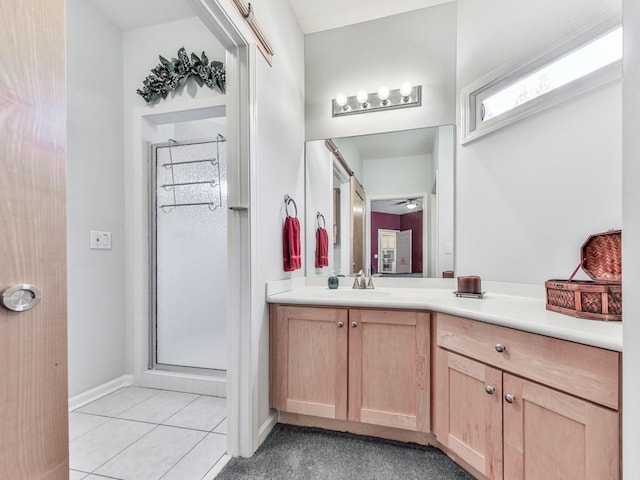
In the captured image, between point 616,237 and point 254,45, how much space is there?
183 centimetres

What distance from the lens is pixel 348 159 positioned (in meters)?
2.38

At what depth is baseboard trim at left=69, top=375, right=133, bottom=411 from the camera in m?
2.05

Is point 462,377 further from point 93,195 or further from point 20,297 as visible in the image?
point 93,195

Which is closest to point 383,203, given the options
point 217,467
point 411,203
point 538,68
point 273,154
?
point 411,203

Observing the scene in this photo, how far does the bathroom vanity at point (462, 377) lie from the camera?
3.24 feet

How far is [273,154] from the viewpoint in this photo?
6.18ft

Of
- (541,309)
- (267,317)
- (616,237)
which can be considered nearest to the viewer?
(616,237)

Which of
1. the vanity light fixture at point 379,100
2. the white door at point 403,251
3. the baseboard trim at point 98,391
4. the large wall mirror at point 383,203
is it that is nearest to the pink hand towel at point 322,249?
the large wall mirror at point 383,203

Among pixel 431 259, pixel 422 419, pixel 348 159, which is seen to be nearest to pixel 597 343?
pixel 422 419

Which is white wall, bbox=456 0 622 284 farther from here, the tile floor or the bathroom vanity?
the tile floor

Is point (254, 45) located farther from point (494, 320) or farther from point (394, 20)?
point (494, 320)

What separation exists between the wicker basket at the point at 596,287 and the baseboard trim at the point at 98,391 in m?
2.76

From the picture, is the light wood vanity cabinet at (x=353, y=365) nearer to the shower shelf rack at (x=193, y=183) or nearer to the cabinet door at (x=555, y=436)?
the cabinet door at (x=555, y=436)

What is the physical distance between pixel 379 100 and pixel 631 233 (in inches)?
75.6
